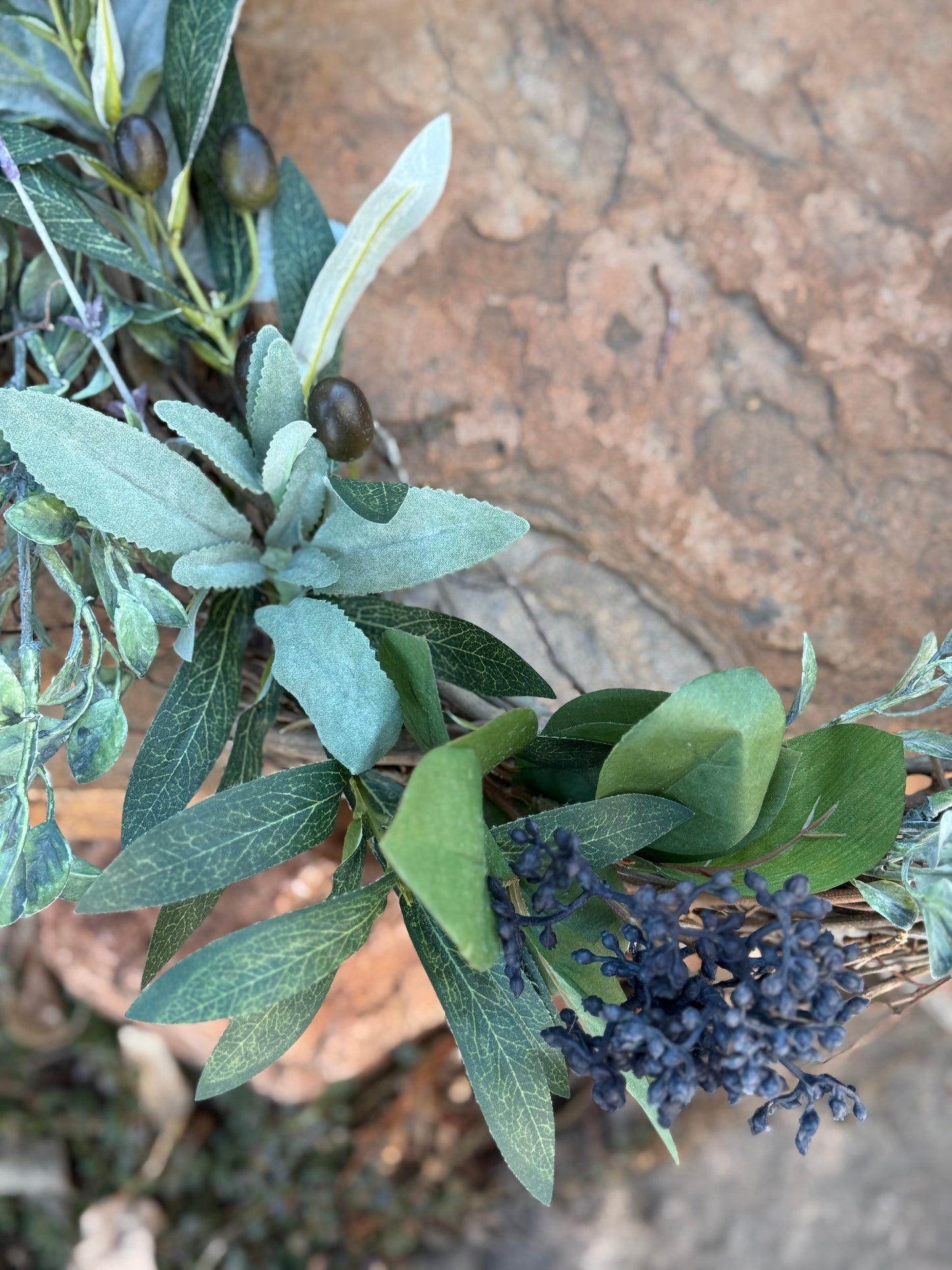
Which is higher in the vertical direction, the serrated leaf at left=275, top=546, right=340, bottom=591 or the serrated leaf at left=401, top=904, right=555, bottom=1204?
the serrated leaf at left=275, top=546, right=340, bottom=591

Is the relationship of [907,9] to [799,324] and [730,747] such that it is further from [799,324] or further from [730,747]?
[730,747]

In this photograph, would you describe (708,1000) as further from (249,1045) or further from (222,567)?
(222,567)

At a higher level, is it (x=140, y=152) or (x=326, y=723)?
(x=140, y=152)

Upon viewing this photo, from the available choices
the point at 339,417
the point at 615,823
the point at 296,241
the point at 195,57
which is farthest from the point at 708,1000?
the point at 195,57

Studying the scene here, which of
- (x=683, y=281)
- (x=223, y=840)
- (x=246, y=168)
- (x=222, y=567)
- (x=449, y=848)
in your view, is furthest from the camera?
(x=683, y=281)

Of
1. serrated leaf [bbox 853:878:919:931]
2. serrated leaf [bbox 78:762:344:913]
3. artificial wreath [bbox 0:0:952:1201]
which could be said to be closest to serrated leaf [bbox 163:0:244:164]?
artificial wreath [bbox 0:0:952:1201]

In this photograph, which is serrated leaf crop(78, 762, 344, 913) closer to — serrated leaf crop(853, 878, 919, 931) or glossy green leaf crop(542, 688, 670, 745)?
glossy green leaf crop(542, 688, 670, 745)
